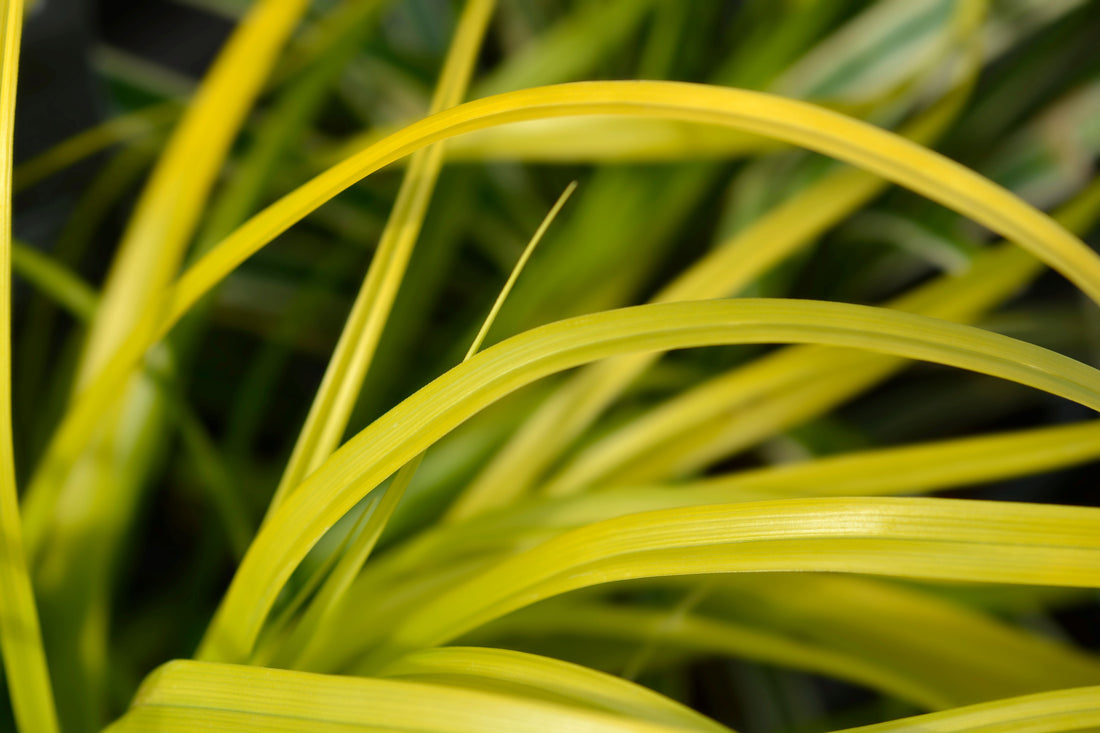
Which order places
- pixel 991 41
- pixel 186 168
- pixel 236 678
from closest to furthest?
1. pixel 236 678
2. pixel 186 168
3. pixel 991 41

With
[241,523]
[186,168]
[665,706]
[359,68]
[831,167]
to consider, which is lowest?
[665,706]

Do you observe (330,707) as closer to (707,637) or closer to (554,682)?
(554,682)

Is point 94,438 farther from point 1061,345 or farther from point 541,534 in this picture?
point 1061,345

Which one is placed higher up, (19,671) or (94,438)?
(94,438)

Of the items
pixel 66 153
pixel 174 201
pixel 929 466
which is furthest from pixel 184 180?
pixel 929 466

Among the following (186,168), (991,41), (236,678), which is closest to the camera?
(236,678)

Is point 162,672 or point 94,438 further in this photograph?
point 94,438

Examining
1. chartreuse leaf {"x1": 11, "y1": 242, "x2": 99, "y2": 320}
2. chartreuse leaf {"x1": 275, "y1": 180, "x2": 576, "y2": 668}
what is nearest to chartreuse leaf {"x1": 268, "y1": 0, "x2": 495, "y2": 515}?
chartreuse leaf {"x1": 275, "y1": 180, "x2": 576, "y2": 668}

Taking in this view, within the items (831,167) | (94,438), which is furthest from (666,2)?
(94,438)
